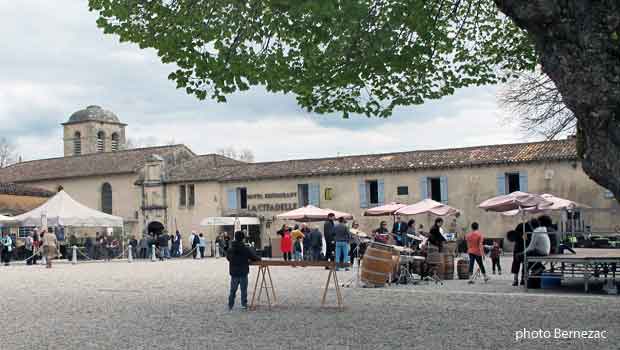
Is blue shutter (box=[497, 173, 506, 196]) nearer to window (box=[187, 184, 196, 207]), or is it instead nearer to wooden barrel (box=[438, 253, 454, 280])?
window (box=[187, 184, 196, 207])

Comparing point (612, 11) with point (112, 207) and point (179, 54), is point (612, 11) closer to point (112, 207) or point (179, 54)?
point (179, 54)

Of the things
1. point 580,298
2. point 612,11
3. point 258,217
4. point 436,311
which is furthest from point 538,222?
point 258,217

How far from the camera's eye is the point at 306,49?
39.2 ft

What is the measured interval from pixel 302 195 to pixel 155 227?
34.4 feet

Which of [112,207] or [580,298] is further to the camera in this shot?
[112,207]

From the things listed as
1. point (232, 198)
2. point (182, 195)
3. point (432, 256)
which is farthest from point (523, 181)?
point (182, 195)

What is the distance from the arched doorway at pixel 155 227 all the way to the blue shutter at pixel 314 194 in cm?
1077

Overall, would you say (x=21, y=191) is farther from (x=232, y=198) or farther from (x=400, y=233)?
(x=400, y=233)

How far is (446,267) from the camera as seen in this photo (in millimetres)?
18406

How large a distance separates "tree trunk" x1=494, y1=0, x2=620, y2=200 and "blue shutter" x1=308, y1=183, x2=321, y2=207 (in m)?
34.5

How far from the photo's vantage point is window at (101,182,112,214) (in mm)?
50469

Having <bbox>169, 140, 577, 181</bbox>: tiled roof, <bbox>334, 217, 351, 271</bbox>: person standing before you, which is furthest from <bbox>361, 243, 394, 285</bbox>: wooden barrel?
<bbox>169, 140, 577, 181</bbox>: tiled roof

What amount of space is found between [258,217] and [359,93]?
101 feet

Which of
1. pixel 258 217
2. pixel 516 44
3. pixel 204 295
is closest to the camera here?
pixel 516 44
